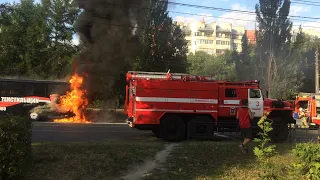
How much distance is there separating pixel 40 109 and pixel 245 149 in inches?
672

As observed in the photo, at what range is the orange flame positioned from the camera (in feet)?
77.5

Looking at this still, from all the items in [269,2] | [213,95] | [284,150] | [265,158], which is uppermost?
[269,2]

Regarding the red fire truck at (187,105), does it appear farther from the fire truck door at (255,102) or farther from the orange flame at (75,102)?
the orange flame at (75,102)

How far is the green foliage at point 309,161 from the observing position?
5848 millimetres

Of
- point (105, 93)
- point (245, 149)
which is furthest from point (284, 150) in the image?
point (105, 93)

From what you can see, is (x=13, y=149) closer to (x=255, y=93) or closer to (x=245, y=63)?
(x=255, y=93)

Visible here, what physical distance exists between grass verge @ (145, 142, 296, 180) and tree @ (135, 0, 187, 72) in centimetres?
2275

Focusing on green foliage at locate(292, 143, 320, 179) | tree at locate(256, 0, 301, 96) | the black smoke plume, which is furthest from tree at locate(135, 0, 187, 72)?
green foliage at locate(292, 143, 320, 179)

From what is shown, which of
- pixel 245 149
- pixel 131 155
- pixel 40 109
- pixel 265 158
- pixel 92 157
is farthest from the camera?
pixel 40 109

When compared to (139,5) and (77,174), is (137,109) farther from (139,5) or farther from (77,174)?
(139,5)

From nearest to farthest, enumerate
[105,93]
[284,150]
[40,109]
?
[284,150]
[40,109]
[105,93]

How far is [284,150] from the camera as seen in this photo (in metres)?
10.4

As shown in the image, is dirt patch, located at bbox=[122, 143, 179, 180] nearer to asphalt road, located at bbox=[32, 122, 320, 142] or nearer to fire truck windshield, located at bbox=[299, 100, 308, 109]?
asphalt road, located at bbox=[32, 122, 320, 142]

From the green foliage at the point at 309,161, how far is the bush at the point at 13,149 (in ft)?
15.3
